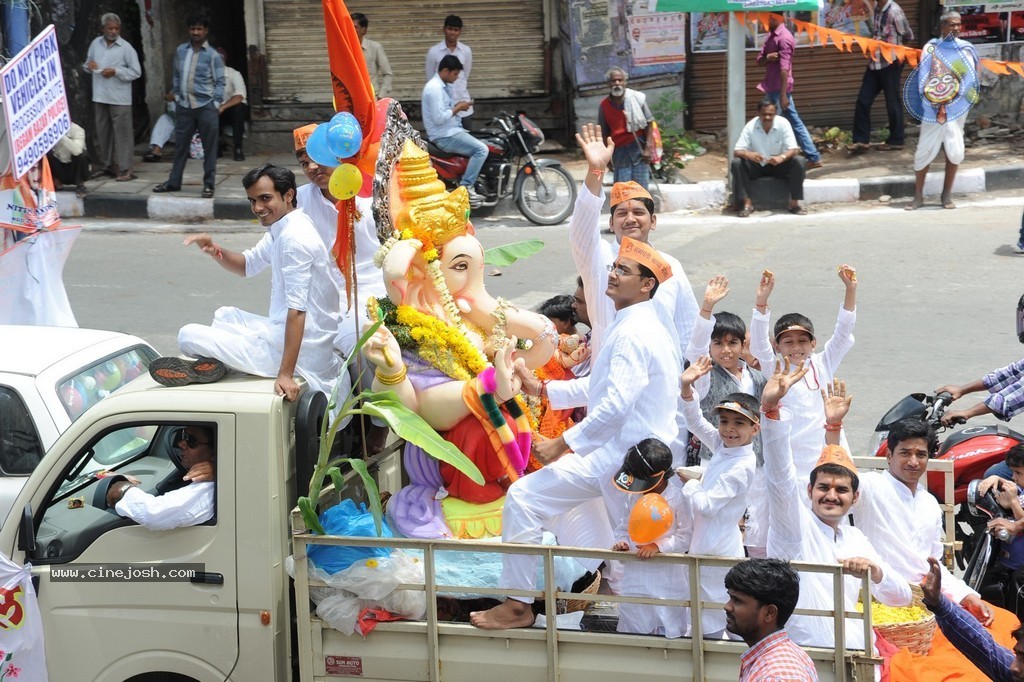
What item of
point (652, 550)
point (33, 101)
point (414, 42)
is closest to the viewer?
point (652, 550)

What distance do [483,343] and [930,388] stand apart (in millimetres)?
5003

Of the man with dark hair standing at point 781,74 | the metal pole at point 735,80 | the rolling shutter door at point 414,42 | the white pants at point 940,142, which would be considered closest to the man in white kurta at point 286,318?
the metal pole at point 735,80

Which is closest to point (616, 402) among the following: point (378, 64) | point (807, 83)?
point (378, 64)

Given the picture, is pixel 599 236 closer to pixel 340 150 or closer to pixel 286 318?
pixel 340 150

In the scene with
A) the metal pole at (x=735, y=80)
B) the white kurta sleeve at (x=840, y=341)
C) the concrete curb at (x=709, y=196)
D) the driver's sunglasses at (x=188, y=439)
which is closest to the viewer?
A: the driver's sunglasses at (x=188, y=439)

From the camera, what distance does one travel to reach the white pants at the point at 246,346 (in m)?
4.89

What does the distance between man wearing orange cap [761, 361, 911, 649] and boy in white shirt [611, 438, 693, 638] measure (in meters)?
0.35

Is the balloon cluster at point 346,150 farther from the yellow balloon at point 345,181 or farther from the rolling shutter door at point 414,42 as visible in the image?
the rolling shutter door at point 414,42

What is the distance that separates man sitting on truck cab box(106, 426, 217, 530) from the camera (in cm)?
447

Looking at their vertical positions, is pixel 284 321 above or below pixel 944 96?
below

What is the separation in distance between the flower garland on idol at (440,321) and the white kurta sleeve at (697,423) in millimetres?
677

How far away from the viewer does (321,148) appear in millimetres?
5047

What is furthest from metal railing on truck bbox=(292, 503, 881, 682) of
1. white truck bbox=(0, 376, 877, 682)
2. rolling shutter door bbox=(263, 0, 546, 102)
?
rolling shutter door bbox=(263, 0, 546, 102)

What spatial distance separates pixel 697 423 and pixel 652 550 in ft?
3.81
